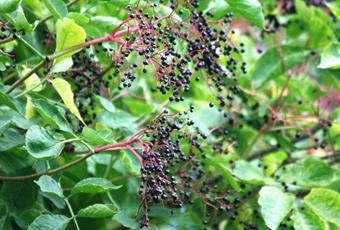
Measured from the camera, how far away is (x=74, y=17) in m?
1.61

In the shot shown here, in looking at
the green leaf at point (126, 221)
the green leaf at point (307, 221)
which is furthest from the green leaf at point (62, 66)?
the green leaf at point (307, 221)

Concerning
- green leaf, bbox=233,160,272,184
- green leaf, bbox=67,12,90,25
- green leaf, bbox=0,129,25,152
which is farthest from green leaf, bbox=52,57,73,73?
green leaf, bbox=233,160,272,184

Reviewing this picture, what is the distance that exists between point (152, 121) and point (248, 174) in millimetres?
539

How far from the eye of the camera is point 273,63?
7.80 feet

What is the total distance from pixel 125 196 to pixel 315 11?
3.46 ft

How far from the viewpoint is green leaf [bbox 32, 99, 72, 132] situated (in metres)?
1.55

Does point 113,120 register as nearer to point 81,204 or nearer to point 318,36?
point 81,204

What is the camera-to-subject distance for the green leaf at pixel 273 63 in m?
2.37

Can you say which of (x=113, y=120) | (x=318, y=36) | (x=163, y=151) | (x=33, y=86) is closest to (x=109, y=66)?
(x=113, y=120)

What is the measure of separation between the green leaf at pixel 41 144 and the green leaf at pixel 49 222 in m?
0.18

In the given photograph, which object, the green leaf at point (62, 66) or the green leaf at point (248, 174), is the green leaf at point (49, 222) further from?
the green leaf at point (248, 174)

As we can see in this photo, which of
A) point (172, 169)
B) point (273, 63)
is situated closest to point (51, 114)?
point (172, 169)

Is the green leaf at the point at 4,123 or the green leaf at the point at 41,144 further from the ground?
the green leaf at the point at 4,123

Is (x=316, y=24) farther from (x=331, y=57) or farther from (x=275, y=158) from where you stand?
(x=275, y=158)
